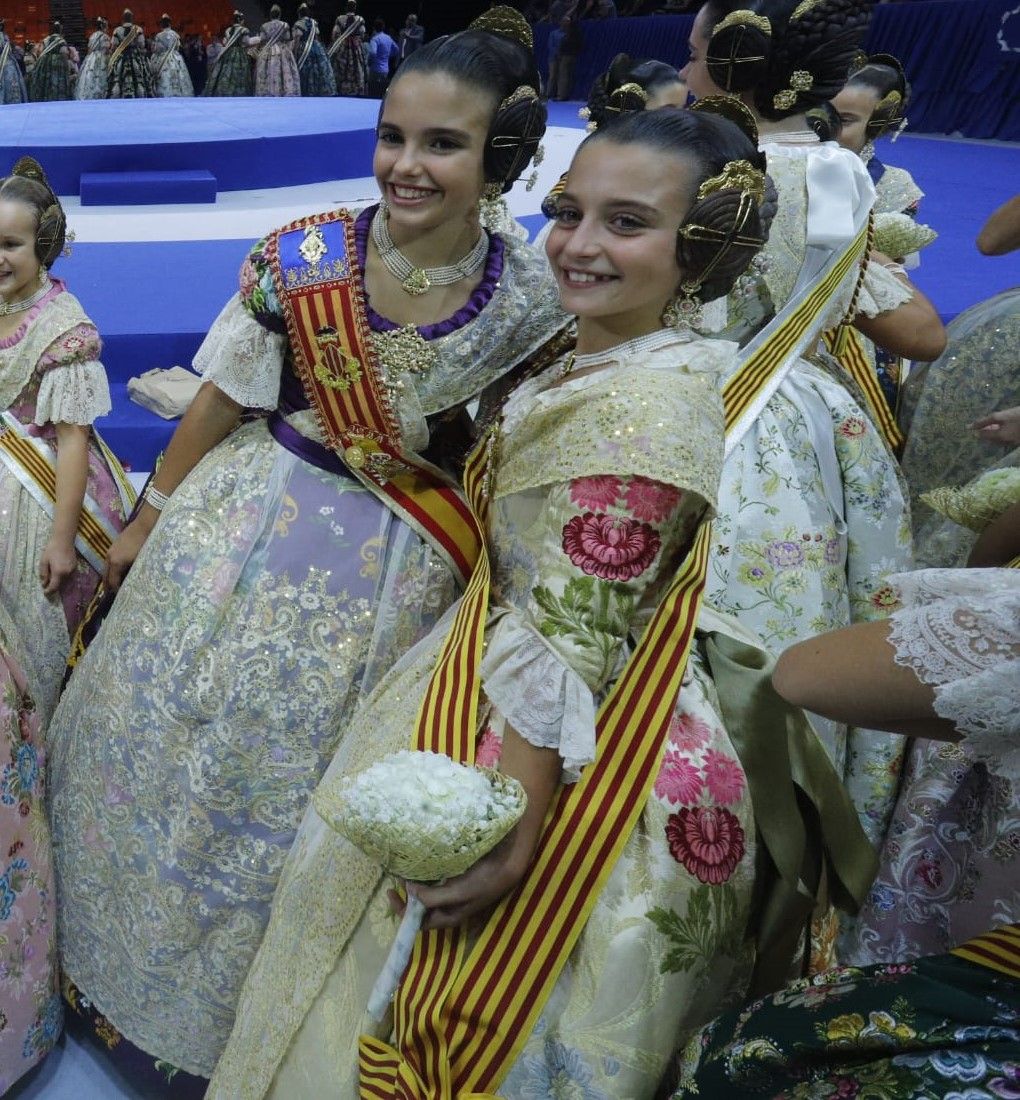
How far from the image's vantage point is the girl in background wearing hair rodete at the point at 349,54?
41.7 ft

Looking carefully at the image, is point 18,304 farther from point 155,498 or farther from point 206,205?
point 206,205

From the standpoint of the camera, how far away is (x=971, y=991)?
2.50ft

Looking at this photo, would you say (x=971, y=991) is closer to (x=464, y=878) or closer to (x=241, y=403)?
(x=464, y=878)

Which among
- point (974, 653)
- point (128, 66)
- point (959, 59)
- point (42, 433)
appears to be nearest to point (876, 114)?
point (42, 433)

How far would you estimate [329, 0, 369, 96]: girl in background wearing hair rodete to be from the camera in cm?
1270

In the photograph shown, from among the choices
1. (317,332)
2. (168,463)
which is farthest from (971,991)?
(168,463)

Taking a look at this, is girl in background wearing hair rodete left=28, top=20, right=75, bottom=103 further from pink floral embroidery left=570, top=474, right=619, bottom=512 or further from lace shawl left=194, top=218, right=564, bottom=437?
pink floral embroidery left=570, top=474, right=619, bottom=512

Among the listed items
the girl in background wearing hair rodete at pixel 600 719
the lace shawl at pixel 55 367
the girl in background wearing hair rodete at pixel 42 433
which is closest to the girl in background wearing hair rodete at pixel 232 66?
the girl in background wearing hair rodete at pixel 42 433

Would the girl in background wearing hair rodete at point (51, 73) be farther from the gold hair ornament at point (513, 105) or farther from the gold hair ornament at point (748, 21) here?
the gold hair ornament at point (513, 105)

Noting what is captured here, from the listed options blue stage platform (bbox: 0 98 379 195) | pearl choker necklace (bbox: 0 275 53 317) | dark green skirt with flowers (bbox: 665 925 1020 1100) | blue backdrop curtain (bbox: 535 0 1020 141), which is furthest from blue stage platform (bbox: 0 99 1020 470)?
dark green skirt with flowers (bbox: 665 925 1020 1100)

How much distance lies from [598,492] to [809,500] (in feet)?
2.18

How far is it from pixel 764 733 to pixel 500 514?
325 mm

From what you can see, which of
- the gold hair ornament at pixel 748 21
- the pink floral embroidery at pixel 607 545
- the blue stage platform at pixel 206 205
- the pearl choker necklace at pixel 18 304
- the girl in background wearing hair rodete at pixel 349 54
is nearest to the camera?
the pink floral embroidery at pixel 607 545

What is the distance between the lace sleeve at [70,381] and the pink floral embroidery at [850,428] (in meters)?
1.14
